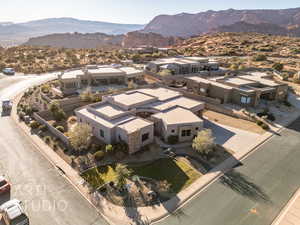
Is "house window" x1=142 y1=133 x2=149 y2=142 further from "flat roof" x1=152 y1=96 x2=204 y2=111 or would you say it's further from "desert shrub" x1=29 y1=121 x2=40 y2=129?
"desert shrub" x1=29 y1=121 x2=40 y2=129

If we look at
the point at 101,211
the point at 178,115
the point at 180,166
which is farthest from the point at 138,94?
the point at 101,211

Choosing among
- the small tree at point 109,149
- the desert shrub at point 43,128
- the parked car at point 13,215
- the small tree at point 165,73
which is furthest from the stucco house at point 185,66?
the parked car at point 13,215

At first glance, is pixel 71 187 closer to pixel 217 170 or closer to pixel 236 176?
pixel 217 170

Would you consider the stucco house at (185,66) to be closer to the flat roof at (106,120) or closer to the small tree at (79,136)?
the flat roof at (106,120)

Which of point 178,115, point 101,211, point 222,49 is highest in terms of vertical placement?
point 222,49

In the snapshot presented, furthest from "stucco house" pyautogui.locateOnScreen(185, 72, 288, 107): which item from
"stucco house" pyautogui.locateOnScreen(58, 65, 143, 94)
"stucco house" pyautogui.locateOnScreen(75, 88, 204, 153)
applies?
"stucco house" pyautogui.locateOnScreen(58, 65, 143, 94)

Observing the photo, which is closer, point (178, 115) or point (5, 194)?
point (5, 194)
